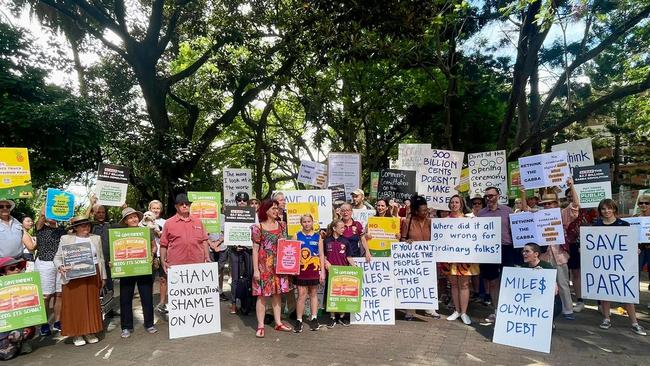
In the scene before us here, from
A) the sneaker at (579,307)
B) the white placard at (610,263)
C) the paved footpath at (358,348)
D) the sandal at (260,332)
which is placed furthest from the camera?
the sneaker at (579,307)

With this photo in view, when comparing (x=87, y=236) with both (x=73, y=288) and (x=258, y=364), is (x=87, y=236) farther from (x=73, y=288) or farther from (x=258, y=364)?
(x=258, y=364)

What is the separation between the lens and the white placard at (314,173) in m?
11.4

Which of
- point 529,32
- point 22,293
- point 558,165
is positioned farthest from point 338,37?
point 22,293

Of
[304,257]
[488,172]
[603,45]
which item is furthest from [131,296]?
[603,45]

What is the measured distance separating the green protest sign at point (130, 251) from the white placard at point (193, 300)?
0.55m

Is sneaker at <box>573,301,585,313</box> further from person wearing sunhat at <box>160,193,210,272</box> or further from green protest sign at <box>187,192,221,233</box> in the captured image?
green protest sign at <box>187,192,221,233</box>

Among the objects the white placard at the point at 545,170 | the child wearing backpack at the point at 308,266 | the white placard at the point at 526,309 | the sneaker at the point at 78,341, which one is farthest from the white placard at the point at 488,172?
the sneaker at the point at 78,341

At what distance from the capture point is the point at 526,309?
18.7ft

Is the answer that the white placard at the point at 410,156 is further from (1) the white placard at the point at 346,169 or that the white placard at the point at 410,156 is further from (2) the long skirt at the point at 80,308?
(2) the long skirt at the point at 80,308

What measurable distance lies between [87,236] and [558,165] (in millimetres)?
7310

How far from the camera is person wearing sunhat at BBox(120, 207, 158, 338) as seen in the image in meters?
6.42

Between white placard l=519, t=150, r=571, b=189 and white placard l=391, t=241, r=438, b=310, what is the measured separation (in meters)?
2.32

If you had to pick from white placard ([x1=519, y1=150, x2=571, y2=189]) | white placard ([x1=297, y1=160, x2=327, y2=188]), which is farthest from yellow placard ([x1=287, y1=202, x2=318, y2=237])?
white placard ([x1=297, y1=160, x2=327, y2=188])

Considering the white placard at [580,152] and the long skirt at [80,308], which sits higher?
the white placard at [580,152]
